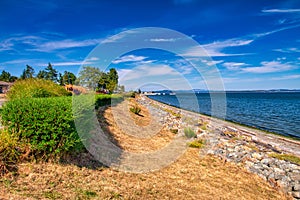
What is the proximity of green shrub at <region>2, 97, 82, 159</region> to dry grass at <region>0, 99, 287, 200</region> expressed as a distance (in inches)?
23.7

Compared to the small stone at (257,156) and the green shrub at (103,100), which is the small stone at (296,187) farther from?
the green shrub at (103,100)

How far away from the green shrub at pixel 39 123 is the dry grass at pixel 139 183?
603 mm

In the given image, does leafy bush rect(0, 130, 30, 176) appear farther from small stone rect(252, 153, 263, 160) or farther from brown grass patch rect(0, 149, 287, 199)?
small stone rect(252, 153, 263, 160)

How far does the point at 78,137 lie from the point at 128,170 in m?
1.79

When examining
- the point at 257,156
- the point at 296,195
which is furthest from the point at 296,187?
the point at 257,156

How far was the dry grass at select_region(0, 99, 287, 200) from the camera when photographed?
4.02m

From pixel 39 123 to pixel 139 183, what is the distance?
9.08 feet

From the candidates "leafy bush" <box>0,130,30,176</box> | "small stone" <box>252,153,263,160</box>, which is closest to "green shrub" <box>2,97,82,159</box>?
"leafy bush" <box>0,130,30,176</box>

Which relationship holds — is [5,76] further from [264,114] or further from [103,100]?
[264,114]

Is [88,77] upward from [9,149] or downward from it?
upward

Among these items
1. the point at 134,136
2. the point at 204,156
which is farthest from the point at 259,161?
the point at 134,136

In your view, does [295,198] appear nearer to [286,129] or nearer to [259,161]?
[259,161]

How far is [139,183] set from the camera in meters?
5.26

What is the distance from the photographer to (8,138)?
456 cm
